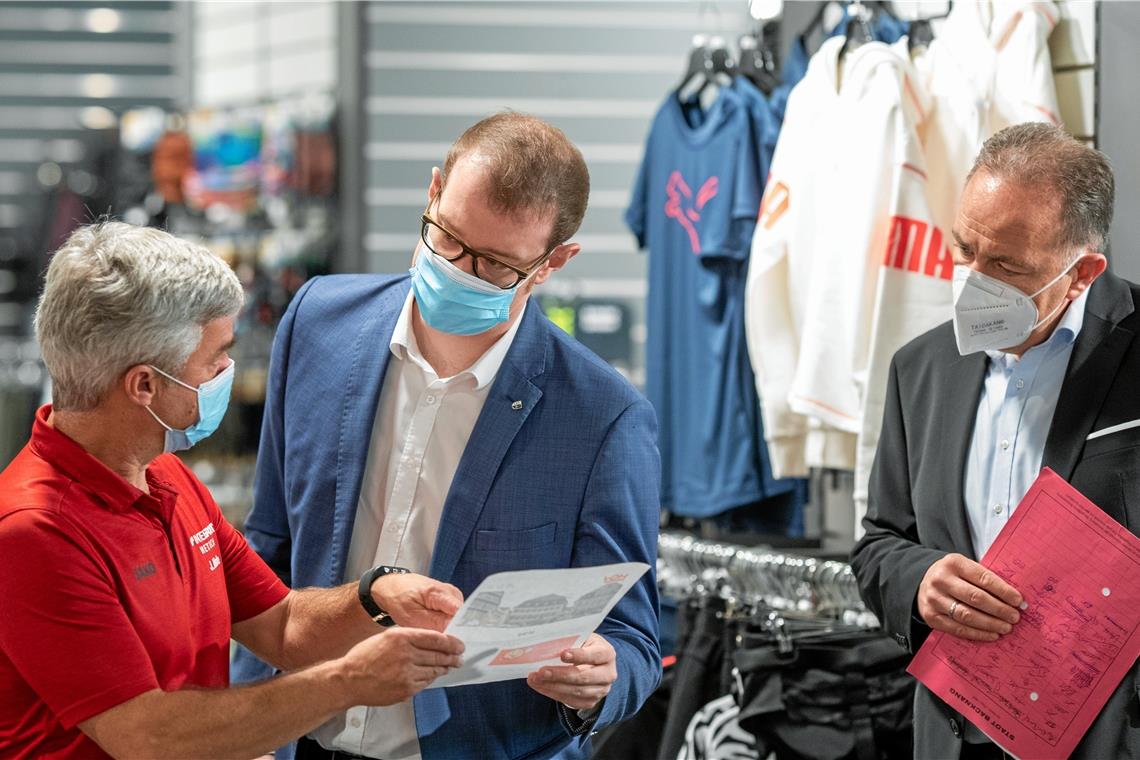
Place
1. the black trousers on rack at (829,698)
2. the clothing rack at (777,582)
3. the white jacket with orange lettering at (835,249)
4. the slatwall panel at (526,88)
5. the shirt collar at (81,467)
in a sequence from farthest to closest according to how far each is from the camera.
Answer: the slatwall panel at (526,88) < the white jacket with orange lettering at (835,249) < the clothing rack at (777,582) < the black trousers on rack at (829,698) < the shirt collar at (81,467)

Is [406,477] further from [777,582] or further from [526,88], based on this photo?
[526,88]

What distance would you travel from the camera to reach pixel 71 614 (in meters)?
1.74

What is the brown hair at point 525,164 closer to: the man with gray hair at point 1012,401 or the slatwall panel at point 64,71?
the man with gray hair at point 1012,401

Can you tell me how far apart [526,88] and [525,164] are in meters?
4.63

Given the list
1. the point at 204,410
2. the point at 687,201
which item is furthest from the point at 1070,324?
the point at 687,201

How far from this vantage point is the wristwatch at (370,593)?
2.09 metres

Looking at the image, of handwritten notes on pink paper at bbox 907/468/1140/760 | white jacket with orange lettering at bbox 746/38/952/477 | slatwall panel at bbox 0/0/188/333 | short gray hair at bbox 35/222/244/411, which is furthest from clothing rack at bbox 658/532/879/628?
slatwall panel at bbox 0/0/188/333

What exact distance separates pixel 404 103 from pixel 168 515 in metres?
4.96

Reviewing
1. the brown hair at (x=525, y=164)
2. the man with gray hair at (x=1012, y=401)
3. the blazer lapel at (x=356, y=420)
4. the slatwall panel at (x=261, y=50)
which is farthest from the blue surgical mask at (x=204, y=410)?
the slatwall panel at (x=261, y=50)

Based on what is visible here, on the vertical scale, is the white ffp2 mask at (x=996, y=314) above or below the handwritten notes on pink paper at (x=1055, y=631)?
above

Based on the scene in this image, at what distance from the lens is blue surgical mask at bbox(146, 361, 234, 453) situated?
198 cm

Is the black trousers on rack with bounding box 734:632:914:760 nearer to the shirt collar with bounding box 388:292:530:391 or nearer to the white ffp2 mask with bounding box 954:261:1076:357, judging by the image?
the white ffp2 mask with bounding box 954:261:1076:357

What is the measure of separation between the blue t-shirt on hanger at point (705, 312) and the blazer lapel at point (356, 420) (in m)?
2.04

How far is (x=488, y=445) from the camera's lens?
221 cm
